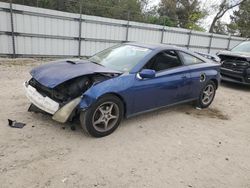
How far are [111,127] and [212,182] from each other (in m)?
1.71

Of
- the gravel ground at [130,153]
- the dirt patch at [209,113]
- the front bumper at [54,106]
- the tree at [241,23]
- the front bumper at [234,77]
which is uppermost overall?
the tree at [241,23]

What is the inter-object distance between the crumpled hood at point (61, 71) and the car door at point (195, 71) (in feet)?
6.31

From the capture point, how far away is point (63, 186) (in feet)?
8.94

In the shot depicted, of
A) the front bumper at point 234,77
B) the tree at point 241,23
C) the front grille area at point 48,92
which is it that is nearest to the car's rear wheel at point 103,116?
the front grille area at point 48,92

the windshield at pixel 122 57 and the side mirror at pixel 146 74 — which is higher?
the windshield at pixel 122 57

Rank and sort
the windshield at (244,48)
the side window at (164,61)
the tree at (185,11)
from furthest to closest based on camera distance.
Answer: the tree at (185,11) → the windshield at (244,48) → the side window at (164,61)

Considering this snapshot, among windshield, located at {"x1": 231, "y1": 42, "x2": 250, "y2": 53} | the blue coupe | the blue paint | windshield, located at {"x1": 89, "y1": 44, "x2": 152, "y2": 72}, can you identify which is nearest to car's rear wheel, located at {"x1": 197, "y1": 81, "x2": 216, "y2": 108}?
the blue paint

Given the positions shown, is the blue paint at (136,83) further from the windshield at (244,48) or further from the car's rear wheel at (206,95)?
the windshield at (244,48)

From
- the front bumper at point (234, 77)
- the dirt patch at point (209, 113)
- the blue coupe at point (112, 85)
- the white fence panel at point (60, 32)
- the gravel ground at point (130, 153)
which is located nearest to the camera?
the gravel ground at point (130, 153)

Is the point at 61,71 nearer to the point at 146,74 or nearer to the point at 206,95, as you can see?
the point at 146,74

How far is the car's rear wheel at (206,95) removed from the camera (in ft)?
18.9

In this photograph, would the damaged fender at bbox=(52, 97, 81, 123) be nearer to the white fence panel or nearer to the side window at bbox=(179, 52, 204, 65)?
the side window at bbox=(179, 52, 204, 65)

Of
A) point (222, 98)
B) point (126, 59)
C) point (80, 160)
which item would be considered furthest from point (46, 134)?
point (222, 98)

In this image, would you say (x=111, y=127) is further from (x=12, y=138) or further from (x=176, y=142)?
(x=12, y=138)
